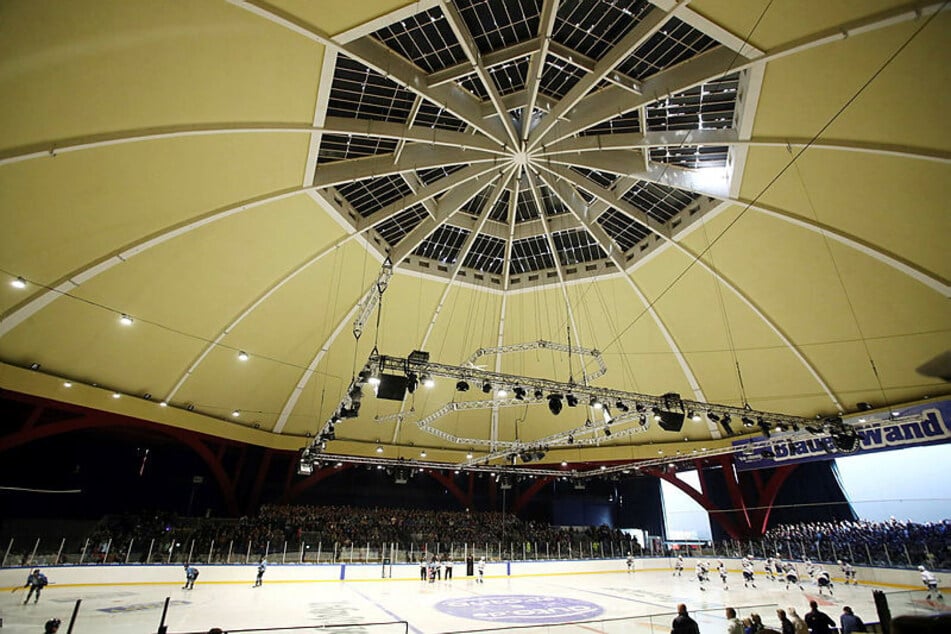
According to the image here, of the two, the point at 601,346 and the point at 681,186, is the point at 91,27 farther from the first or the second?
the point at 601,346

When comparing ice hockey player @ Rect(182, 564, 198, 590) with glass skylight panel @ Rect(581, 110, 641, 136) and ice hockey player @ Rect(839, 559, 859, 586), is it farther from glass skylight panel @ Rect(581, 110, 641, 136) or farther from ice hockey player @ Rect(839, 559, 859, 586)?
ice hockey player @ Rect(839, 559, 859, 586)

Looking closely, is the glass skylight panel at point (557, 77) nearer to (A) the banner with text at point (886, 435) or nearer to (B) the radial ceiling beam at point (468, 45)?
(B) the radial ceiling beam at point (468, 45)

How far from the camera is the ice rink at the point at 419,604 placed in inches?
501

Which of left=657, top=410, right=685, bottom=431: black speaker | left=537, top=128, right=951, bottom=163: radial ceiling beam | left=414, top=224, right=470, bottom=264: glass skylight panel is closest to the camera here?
left=537, top=128, right=951, bottom=163: radial ceiling beam

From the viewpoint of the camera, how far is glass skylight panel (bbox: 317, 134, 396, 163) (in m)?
16.4

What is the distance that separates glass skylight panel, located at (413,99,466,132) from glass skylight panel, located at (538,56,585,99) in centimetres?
318

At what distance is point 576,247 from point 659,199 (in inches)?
183

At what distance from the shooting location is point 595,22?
13.2 metres

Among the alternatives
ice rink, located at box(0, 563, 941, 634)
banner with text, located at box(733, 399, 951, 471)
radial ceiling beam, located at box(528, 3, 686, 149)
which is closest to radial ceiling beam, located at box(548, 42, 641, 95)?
radial ceiling beam, located at box(528, 3, 686, 149)

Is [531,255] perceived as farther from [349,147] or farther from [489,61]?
[489,61]

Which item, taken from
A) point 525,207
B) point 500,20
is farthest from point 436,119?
point 525,207

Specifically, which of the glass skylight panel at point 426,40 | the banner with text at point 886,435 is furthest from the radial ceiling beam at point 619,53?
the banner with text at point 886,435

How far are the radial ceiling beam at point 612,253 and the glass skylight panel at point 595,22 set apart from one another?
15.3ft

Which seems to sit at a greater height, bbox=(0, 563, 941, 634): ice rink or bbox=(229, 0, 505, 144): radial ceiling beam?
bbox=(229, 0, 505, 144): radial ceiling beam
